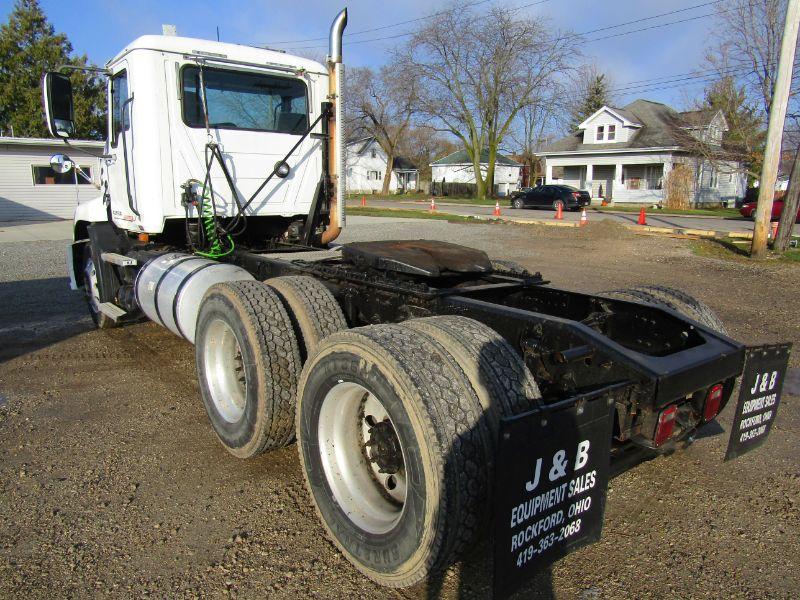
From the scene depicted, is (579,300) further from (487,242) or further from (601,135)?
(601,135)

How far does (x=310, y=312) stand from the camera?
11.4 ft

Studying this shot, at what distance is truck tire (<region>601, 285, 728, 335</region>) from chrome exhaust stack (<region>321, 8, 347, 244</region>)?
9.79 feet

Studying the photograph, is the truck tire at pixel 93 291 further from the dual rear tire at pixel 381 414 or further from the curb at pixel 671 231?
the curb at pixel 671 231

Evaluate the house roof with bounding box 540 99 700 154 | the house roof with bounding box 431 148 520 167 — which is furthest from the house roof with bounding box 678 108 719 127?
the house roof with bounding box 431 148 520 167

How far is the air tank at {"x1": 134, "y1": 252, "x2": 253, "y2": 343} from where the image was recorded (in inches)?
181

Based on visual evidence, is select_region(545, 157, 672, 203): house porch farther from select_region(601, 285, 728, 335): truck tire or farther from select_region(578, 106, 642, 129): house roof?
select_region(601, 285, 728, 335): truck tire

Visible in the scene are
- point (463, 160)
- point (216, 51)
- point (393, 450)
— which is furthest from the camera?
point (463, 160)

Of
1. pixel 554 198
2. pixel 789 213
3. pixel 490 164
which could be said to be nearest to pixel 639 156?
pixel 554 198

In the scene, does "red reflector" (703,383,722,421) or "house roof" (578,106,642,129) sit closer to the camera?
"red reflector" (703,383,722,421)

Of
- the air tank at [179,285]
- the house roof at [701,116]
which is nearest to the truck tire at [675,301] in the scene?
the air tank at [179,285]

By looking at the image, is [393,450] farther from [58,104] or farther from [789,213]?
[789,213]

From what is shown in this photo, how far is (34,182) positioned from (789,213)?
85.6 ft

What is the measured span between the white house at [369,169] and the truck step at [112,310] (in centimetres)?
5624

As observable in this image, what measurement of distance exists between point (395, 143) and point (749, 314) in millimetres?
51021
